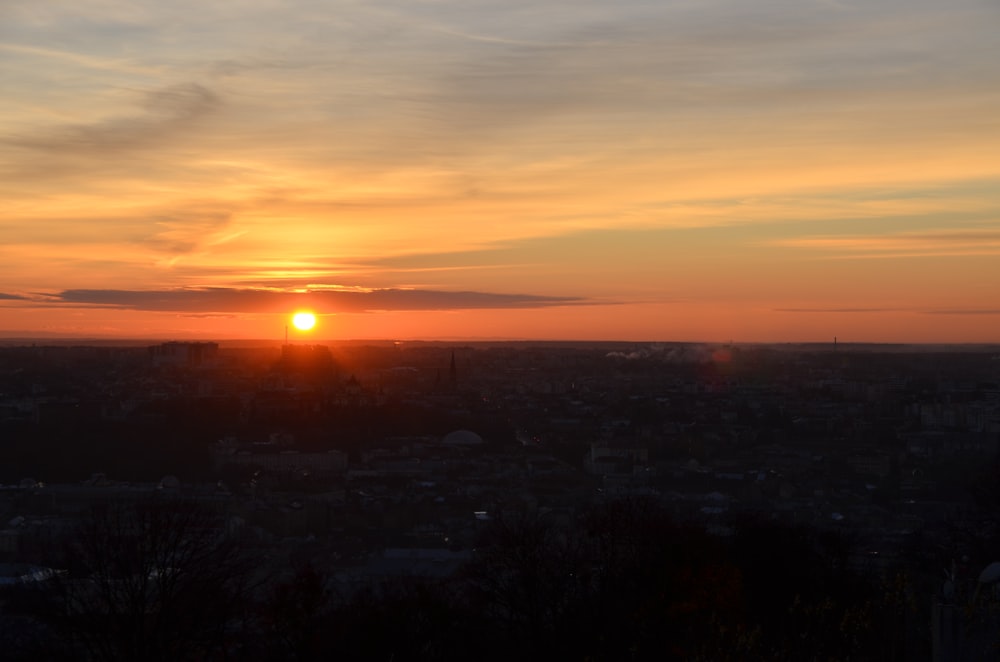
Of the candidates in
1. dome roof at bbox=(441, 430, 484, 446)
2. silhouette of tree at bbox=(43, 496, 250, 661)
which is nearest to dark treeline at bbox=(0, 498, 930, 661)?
silhouette of tree at bbox=(43, 496, 250, 661)

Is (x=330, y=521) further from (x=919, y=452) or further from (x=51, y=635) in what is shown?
(x=919, y=452)

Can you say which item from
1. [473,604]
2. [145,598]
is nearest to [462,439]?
[473,604]

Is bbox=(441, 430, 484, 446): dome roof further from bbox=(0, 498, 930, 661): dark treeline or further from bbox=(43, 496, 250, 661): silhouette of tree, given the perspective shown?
bbox=(43, 496, 250, 661): silhouette of tree

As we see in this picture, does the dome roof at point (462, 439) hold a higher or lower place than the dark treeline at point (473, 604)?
lower

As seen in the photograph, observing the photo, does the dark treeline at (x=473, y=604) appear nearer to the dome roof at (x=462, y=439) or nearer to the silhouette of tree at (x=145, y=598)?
the silhouette of tree at (x=145, y=598)

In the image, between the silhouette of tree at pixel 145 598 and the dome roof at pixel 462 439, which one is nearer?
the silhouette of tree at pixel 145 598

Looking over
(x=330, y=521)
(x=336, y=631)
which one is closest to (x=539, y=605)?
(x=336, y=631)

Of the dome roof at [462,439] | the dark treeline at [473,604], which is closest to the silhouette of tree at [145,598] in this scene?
the dark treeline at [473,604]
